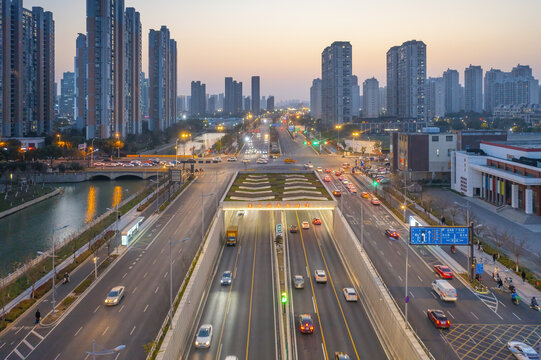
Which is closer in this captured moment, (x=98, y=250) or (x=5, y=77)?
(x=98, y=250)

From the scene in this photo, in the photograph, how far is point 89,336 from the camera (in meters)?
21.8

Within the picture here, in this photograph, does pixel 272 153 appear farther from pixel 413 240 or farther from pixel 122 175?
pixel 413 240

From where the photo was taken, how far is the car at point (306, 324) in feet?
73.9

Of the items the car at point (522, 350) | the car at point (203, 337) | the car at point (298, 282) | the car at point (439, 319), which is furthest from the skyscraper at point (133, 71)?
the car at point (522, 350)

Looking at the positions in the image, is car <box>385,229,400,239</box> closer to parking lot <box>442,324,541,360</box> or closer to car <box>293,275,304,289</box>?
car <box>293,275,304,289</box>

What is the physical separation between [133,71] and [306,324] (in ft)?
409

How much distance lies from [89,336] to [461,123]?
17900cm

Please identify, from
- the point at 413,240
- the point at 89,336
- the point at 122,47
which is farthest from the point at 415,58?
the point at 89,336

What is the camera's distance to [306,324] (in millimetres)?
22672

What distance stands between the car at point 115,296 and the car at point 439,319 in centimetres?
1688

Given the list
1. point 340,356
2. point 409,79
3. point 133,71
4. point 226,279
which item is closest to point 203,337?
point 340,356

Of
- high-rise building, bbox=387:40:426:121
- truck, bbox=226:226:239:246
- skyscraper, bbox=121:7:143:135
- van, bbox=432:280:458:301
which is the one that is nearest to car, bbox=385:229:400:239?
van, bbox=432:280:458:301

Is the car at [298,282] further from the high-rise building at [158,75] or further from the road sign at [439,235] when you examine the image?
the high-rise building at [158,75]

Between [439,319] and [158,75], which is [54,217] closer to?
[439,319]
